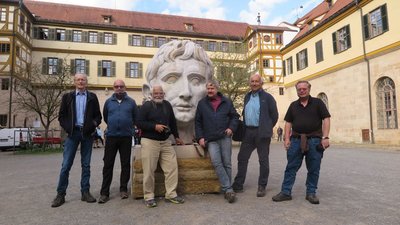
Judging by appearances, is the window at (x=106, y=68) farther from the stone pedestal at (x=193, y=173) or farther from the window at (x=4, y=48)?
the stone pedestal at (x=193, y=173)

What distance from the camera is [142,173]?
3988 mm

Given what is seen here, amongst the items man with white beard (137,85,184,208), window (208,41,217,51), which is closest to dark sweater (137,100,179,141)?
man with white beard (137,85,184,208)

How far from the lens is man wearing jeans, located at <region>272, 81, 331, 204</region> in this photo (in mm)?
3869

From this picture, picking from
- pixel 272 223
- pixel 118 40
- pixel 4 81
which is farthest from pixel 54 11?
pixel 272 223

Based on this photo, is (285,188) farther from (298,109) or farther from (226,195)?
(298,109)

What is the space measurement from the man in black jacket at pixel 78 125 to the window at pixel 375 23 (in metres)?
17.0

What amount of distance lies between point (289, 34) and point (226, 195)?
94.1ft

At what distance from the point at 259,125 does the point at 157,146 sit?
1.39m

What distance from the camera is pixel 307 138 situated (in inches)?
154

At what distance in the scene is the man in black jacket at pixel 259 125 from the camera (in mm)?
4219

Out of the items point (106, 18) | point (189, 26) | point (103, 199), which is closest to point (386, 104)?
point (103, 199)

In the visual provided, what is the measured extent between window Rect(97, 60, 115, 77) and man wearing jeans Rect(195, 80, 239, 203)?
87.2ft

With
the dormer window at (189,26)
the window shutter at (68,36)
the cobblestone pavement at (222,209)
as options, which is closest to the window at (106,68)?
the window shutter at (68,36)

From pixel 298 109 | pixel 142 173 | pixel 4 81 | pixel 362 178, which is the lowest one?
pixel 362 178
